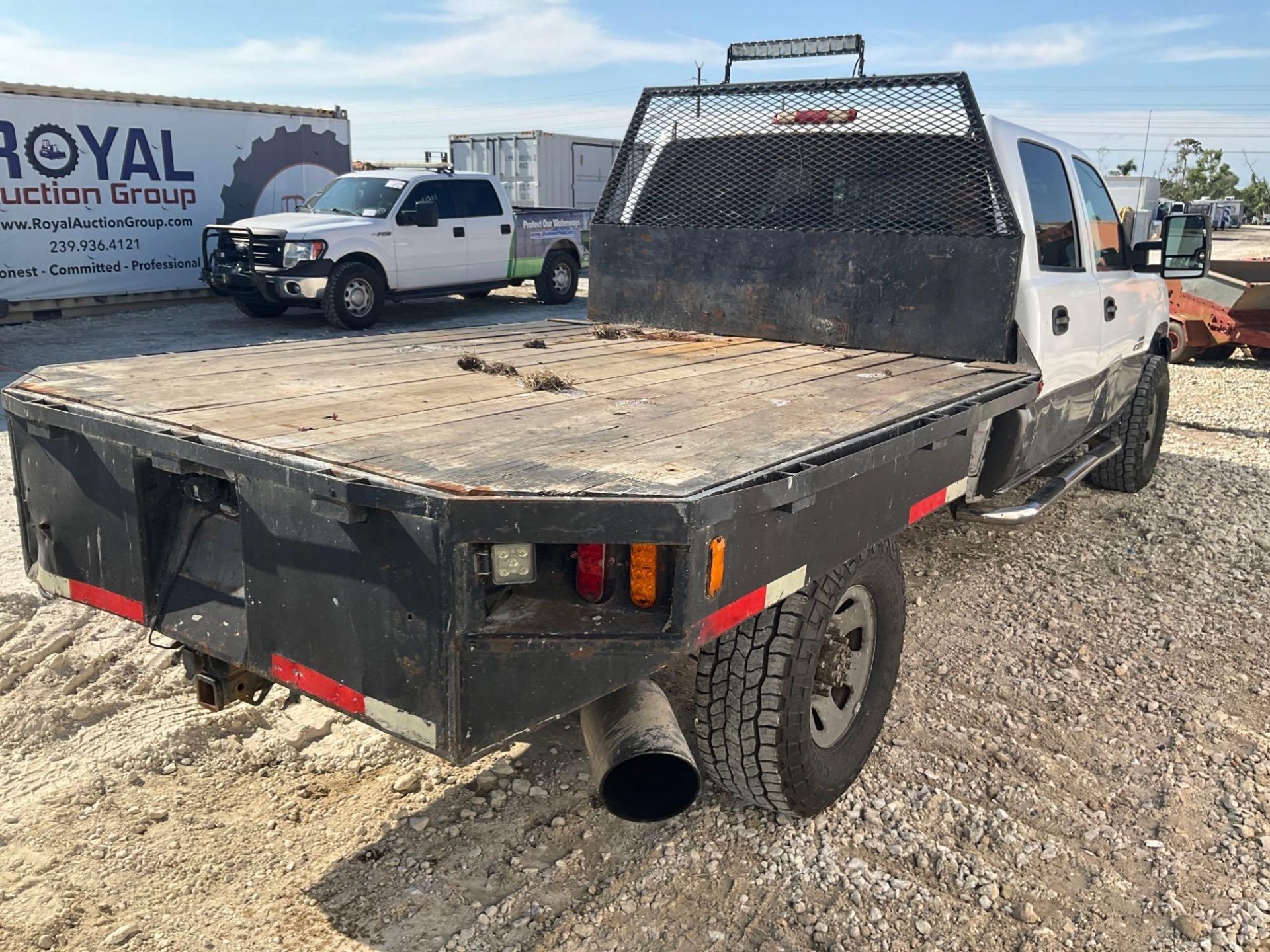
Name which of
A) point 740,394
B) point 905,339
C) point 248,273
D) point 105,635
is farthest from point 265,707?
point 248,273

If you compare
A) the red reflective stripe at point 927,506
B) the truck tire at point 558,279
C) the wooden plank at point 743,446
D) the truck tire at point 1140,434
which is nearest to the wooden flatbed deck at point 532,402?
the wooden plank at point 743,446

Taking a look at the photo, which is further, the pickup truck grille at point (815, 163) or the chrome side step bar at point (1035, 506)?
the pickup truck grille at point (815, 163)

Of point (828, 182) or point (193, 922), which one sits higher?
point (828, 182)

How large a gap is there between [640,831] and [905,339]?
248cm

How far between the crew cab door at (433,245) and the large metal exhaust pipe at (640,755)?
11.4 meters

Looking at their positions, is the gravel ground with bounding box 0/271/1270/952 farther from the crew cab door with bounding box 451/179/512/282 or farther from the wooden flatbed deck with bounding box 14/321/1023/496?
the crew cab door with bounding box 451/179/512/282

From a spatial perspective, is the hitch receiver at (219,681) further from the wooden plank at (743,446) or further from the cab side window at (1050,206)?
the cab side window at (1050,206)

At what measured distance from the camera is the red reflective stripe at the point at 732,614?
225cm

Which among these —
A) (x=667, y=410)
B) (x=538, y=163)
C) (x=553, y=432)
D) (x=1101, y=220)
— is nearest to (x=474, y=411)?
(x=553, y=432)

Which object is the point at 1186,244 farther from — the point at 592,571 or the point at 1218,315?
the point at 1218,315

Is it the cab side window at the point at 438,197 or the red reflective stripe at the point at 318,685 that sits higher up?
the cab side window at the point at 438,197

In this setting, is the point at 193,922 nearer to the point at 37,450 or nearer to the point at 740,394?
the point at 37,450

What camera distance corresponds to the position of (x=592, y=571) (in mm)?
2332

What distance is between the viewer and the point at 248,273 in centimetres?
1255
